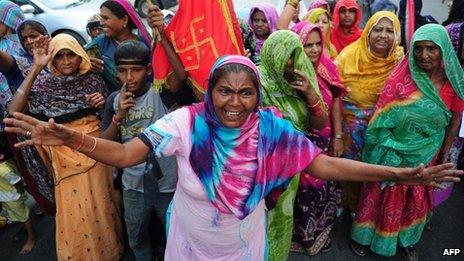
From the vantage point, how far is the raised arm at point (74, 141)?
1.42 meters

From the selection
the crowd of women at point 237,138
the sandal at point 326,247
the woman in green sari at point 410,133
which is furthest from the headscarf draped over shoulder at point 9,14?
the sandal at point 326,247

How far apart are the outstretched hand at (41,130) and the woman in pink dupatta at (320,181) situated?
5.62 feet

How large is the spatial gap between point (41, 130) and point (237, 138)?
0.77 meters

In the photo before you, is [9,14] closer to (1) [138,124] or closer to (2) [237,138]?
(1) [138,124]

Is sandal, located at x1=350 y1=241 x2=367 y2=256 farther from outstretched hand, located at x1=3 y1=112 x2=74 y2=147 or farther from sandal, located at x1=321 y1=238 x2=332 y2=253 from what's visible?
outstretched hand, located at x1=3 y1=112 x2=74 y2=147

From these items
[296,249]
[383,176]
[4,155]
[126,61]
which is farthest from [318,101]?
[4,155]

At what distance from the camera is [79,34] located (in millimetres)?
8312

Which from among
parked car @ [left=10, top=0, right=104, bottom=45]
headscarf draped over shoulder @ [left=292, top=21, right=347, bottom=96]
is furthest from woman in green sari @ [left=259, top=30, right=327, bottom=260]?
parked car @ [left=10, top=0, right=104, bottom=45]

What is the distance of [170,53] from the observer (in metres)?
2.26

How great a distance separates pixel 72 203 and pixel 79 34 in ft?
22.1

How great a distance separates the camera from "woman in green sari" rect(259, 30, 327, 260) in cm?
226

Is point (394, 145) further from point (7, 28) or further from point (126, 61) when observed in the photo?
point (7, 28)

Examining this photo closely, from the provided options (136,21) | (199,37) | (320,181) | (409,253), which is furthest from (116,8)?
(409,253)

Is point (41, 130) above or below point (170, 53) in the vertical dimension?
below
